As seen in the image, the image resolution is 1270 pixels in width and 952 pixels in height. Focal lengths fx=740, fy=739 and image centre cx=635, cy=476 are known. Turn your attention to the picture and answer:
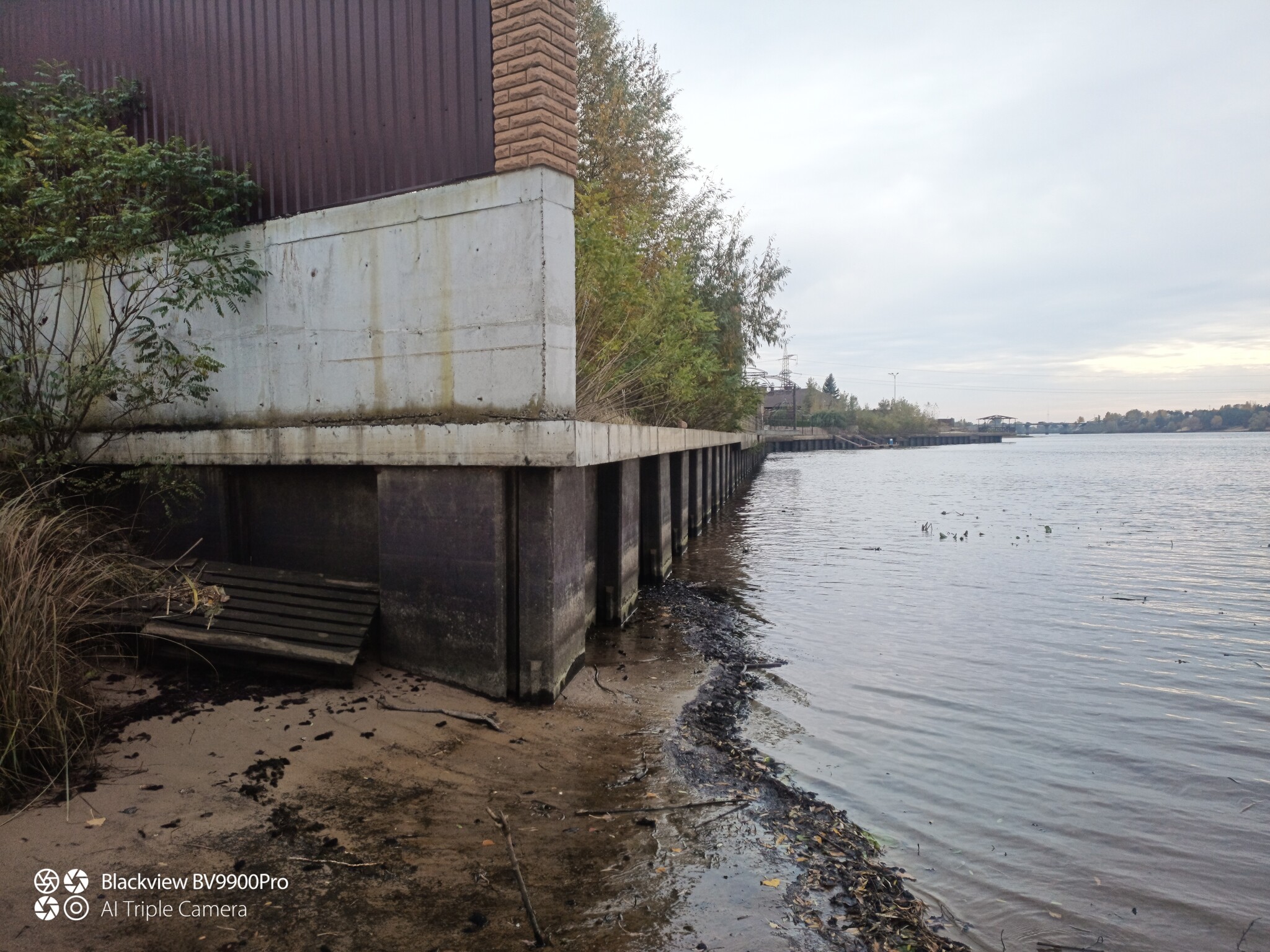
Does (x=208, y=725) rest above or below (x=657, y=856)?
above

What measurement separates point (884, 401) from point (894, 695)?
487 ft

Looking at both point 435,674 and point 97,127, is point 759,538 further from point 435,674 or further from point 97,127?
point 97,127

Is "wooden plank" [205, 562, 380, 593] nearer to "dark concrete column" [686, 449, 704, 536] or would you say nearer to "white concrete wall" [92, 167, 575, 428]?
"white concrete wall" [92, 167, 575, 428]

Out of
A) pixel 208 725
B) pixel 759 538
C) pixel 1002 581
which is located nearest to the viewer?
pixel 208 725

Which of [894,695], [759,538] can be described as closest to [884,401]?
[759,538]

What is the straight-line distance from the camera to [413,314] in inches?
238

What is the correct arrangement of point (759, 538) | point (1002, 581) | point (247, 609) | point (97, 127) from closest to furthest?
1. point (247, 609)
2. point (97, 127)
3. point (1002, 581)
4. point (759, 538)

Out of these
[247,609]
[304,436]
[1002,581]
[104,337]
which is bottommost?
[1002,581]

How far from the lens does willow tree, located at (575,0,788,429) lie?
888cm

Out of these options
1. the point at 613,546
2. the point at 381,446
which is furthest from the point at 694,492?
the point at 381,446

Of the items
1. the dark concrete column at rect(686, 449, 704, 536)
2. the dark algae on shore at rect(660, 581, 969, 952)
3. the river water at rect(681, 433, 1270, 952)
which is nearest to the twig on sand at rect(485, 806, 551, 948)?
the dark algae on shore at rect(660, 581, 969, 952)

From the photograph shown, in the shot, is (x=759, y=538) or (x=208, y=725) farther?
(x=759, y=538)

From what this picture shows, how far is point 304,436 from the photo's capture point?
6367 mm

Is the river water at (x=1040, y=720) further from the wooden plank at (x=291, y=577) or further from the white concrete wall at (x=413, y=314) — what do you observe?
the white concrete wall at (x=413, y=314)
